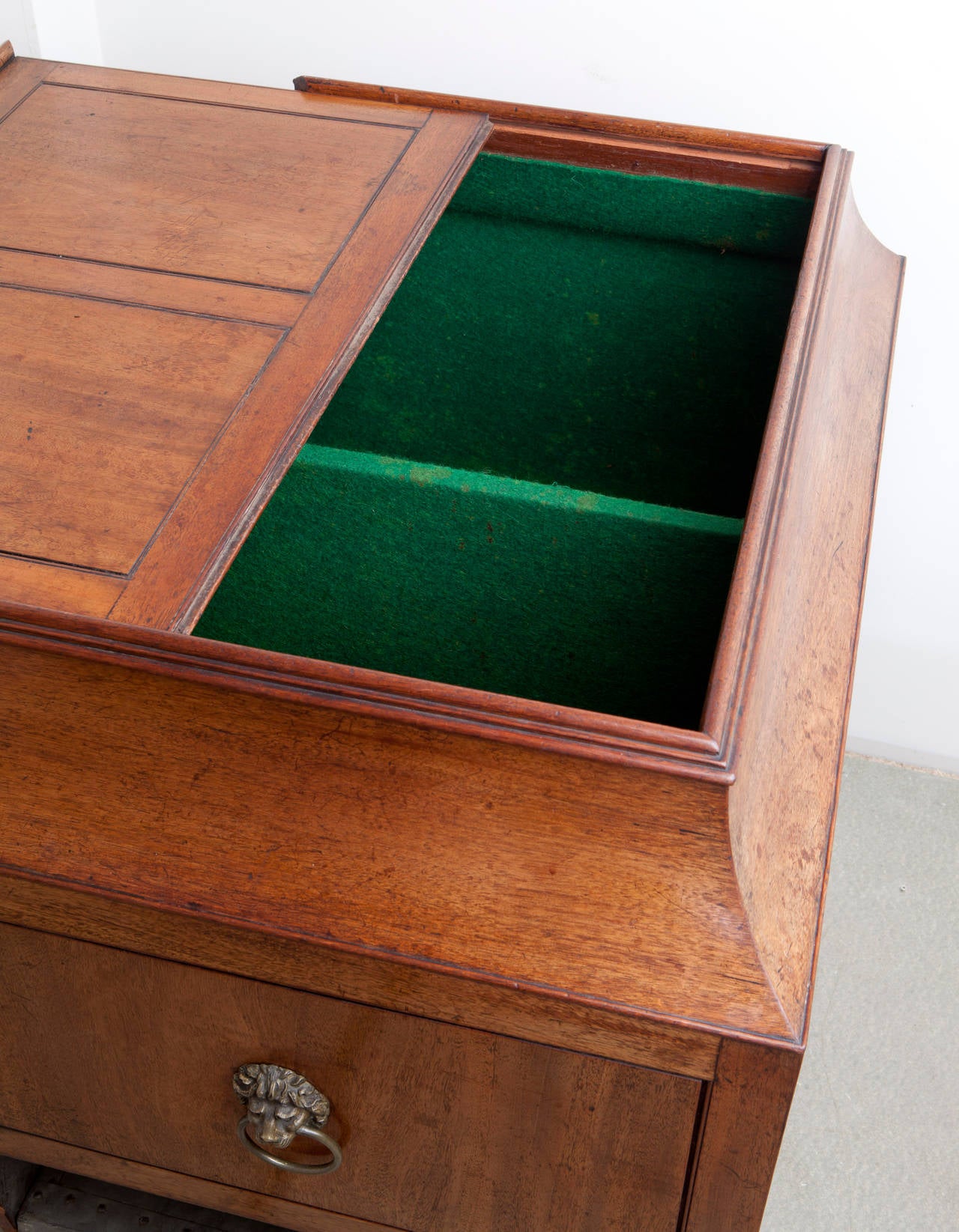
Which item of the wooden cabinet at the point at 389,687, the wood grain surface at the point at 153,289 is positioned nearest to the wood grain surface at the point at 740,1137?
the wooden cabinet at the point at 389,687

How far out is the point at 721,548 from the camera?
117 centimetres

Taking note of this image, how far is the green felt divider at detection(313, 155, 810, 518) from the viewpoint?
4.81ft

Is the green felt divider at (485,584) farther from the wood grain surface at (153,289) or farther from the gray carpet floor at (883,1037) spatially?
the gray carpet floor at (883,1037)

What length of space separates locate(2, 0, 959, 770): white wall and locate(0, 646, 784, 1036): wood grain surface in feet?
4.53

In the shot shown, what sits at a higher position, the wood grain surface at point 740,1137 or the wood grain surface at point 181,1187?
the wood grain surface at point 740,1137

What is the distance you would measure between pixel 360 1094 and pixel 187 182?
37.8 inches

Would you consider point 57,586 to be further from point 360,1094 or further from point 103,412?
point 360,1094

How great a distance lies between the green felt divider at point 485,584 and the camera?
1206mm

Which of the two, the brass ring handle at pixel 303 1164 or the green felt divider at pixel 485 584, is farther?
the green felt divider at pixel 485 584

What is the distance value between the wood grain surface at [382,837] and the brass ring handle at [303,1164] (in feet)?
0.84

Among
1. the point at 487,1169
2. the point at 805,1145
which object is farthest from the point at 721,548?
the point at 805,1145

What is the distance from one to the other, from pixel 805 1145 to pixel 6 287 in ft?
5.00

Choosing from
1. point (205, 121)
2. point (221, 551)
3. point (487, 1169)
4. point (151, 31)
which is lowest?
A: point (487, 1169)

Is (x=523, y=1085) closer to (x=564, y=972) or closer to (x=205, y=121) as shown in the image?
(x=564, y=972)
